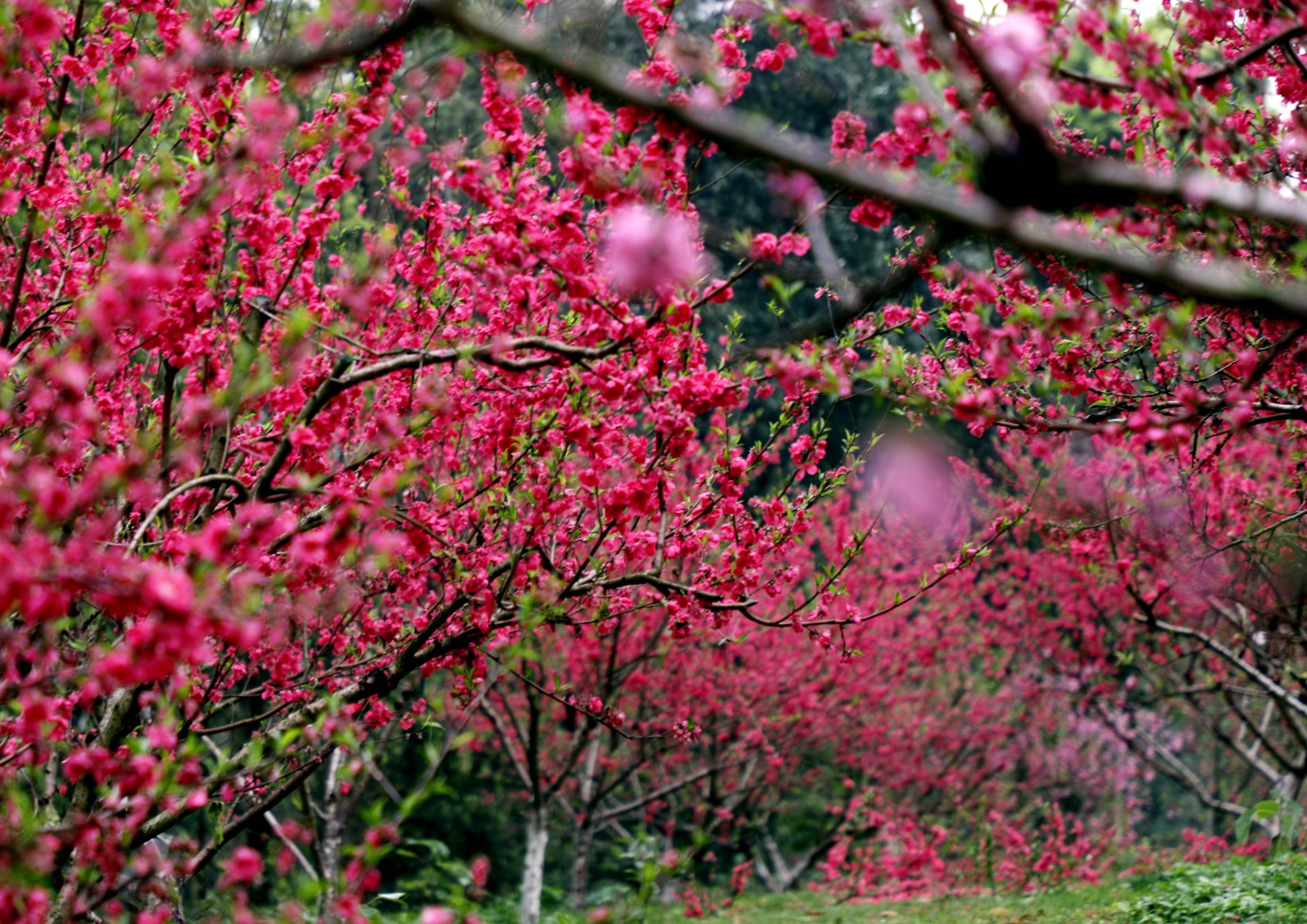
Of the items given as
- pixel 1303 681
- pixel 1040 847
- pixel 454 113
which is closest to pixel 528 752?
pixel 1303 681

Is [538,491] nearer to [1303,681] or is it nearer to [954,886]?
[1303,681]

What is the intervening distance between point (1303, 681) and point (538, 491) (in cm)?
622

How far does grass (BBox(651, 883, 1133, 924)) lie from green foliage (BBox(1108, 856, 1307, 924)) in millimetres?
579

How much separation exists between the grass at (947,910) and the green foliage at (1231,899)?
58 cm

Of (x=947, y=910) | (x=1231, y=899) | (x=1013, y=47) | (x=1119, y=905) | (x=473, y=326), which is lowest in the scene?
(x=947, y=910)

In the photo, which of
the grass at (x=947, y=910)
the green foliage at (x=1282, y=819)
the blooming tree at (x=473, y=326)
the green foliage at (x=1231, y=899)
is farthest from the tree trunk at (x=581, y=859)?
the green foliage at (x=1282, y=819)

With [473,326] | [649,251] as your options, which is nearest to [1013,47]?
[649,251]

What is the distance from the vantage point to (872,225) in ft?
10.4

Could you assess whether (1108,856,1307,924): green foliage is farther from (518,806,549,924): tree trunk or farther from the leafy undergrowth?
(518,806,549,924): tree trunk

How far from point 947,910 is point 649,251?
933cm

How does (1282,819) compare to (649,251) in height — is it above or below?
below

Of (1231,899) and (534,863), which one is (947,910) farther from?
(534,863)

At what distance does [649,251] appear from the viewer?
3441 mm

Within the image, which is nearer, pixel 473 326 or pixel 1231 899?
pixel 473 326
